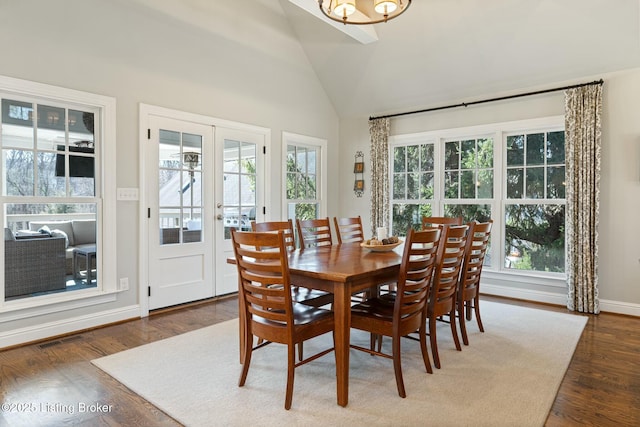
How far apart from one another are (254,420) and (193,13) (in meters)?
4.03

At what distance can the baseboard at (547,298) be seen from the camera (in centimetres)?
398

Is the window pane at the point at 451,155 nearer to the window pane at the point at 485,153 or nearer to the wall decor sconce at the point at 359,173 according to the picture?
the window pane at the point at 485,153

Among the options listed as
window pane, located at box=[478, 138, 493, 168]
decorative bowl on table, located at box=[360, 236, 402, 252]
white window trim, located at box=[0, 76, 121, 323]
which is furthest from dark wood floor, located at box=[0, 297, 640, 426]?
window pane, located at box=[478, 138, 493, 168]

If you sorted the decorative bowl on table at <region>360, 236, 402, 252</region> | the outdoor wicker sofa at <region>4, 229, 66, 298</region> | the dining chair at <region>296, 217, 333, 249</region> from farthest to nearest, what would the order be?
the dining chair at <region>296, 217, 333, 249</region> → the outdoor wicker sofa at <region>4, 229, 66, 298</region> → the decorative bowl on table at <region>360, 236, 402, 252</region>

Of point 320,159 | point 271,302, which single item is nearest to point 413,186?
point 320,159

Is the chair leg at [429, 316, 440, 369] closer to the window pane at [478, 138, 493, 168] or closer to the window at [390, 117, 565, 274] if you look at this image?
the window at [390, 117, 565, 274]

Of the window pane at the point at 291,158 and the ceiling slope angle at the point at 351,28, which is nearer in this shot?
the ceiling slope angle at the point at 351,28

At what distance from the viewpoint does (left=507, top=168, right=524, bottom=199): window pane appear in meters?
4.71

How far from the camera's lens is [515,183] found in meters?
4.74

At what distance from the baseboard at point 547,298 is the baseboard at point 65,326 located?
4.09 metres

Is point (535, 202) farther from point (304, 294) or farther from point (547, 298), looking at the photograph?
point (304, 294)

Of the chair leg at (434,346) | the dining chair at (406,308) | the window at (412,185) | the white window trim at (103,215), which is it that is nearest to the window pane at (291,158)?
the window at (412,185)

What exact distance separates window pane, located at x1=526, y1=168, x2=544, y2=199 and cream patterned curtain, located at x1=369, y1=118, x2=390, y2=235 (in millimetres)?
1837

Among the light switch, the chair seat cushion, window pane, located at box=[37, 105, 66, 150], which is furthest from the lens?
the light switch
